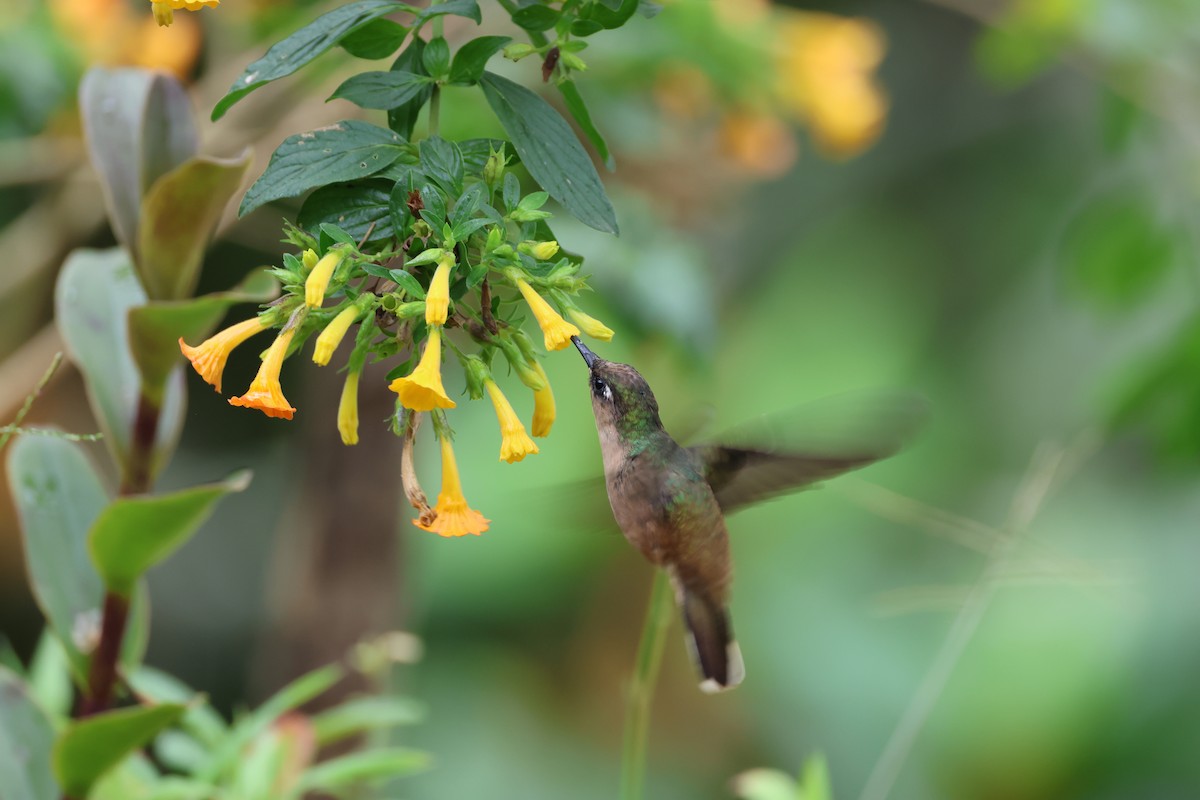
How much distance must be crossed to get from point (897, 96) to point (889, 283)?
0.64 meters

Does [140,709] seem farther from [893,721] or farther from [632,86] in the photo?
[893,721]

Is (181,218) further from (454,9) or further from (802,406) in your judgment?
(802,406)

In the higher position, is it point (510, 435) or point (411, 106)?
point (411, 106)

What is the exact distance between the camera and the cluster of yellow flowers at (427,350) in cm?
45

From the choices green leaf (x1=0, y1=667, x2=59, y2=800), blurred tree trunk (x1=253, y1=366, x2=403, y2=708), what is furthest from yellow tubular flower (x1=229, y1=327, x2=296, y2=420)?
blurred tree trunk (x1=253, y1=366, x2=403, y2=708)

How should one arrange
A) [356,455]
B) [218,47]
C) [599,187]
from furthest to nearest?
[218,47], [356,455], [599,187]

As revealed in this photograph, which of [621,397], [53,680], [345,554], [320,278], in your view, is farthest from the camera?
[345,554]

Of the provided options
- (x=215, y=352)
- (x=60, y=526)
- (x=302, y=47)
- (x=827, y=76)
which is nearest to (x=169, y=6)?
(x=302, y=47)

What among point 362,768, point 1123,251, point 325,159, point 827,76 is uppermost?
point 827,76

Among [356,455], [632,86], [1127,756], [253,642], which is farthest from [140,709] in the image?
[1127,756]

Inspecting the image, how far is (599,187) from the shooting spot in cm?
47

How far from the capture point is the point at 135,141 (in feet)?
2.21

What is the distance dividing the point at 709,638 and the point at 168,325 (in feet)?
1.37

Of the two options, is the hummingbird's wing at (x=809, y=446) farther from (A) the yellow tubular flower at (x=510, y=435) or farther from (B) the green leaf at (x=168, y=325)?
(B) the green leaf at (x=168, y=325)
